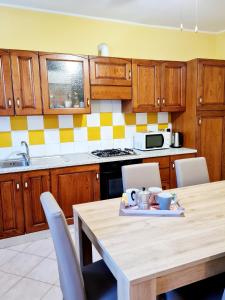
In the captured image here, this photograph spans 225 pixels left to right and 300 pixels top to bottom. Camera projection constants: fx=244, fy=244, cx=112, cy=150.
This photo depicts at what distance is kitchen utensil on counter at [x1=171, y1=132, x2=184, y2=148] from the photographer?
3443mm

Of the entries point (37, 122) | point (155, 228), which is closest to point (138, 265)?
point (155, 228)

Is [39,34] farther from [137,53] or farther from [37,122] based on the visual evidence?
[137,53]

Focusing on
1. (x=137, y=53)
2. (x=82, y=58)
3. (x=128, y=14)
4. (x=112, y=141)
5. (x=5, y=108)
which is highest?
(x=128, y=14)

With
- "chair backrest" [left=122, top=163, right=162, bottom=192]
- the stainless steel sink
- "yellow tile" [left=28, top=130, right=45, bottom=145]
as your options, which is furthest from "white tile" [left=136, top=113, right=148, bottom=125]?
the stainless steel sink

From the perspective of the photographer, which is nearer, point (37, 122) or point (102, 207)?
point (102, 207)

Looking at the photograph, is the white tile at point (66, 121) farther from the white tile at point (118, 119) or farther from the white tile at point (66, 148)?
the white tile at point (118, 119)

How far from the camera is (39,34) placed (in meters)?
2.84

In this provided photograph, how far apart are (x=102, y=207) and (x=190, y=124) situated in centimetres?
214

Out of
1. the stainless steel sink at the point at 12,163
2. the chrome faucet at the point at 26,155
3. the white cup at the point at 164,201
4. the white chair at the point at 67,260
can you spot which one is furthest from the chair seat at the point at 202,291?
the stainless steel sink at the point at 12,163

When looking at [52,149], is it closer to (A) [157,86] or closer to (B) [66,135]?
(B) [66,135]

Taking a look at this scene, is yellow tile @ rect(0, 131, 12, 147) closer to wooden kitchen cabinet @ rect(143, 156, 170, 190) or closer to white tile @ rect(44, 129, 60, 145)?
white tile @ rect(44, 129, 60, 145)

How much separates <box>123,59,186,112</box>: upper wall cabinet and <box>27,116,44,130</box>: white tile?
1.10 meters

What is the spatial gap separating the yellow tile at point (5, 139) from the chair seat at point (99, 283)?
190 centimetres

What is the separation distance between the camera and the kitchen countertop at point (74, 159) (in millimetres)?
2488
